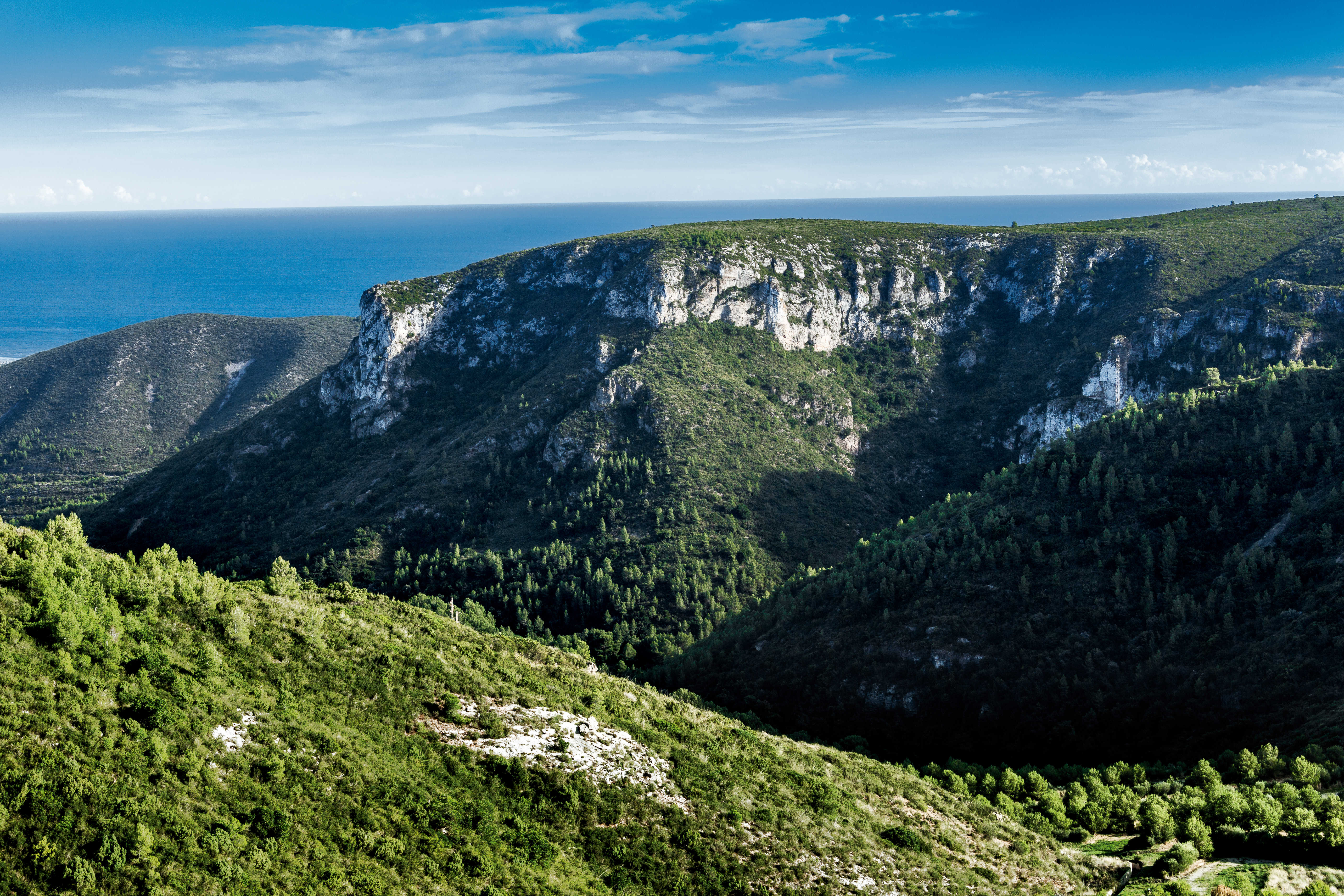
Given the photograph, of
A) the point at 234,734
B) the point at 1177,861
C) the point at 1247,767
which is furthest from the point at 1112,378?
the point at 234,734

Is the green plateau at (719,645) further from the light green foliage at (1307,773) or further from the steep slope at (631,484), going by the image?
the steep slope at (631,484)

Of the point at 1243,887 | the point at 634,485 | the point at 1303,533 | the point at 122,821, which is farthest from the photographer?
the point at 634,485

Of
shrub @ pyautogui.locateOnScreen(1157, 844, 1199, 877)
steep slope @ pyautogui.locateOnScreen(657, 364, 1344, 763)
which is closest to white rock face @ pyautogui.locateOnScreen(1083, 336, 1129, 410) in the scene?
steep slope @ pyautogui.locateOnScreen(657, 364, 1344, 763)

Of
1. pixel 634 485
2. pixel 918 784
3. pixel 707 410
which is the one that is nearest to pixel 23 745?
pixel 918 784

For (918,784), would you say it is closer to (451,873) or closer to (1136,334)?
(451,873)

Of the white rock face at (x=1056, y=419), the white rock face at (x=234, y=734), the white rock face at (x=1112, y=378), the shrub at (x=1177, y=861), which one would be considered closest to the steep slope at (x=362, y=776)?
the white rock face at (x=234, y=734)

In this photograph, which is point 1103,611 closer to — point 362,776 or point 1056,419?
point 362,776

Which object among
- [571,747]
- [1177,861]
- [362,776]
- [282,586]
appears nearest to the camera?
[362,776]
